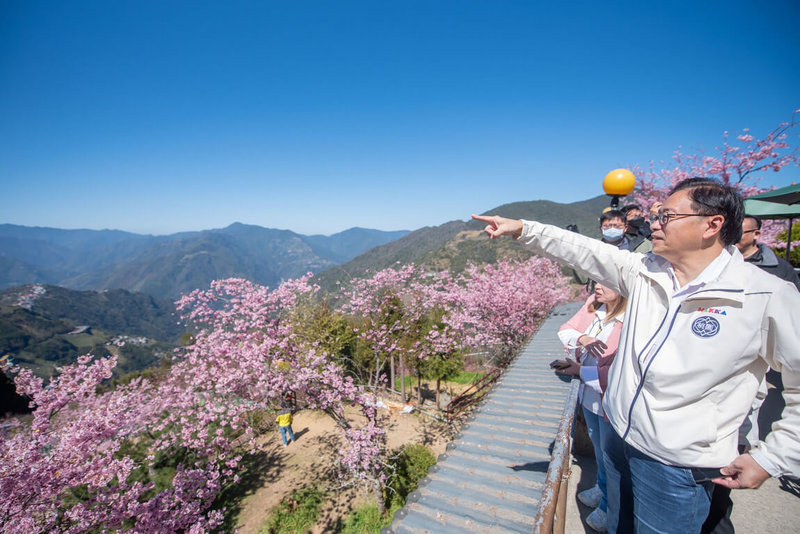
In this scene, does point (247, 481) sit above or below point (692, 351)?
below

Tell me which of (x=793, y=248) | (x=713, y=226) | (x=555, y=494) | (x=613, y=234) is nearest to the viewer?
(x=713, y=226)

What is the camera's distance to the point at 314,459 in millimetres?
12086

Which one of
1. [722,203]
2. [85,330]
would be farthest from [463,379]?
[85,330]

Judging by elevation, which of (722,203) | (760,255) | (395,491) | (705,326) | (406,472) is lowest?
(406,472)

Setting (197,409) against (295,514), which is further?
(295,514)

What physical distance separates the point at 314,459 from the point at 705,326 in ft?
45.7

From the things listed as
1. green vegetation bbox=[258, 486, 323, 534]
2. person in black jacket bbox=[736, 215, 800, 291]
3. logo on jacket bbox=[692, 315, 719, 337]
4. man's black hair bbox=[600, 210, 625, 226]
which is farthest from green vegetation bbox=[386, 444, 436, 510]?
logo on jacket bbox=[692, 315, 719, 337]

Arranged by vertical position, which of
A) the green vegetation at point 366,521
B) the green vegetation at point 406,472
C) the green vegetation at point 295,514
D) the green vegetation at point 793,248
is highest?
the green vegetation at point 793,248

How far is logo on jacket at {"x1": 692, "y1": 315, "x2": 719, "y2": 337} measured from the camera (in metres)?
1.37

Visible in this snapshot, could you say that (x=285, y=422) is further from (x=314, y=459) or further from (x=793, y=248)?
(x=793, y=248)

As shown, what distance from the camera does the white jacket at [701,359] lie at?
1261mm

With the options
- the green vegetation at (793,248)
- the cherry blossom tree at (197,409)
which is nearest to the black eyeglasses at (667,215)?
the cherry blossom tree at (197,409)

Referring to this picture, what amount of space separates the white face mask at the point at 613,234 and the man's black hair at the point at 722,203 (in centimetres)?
219

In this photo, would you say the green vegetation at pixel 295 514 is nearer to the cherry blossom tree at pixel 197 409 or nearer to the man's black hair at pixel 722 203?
the cherry blossom tree at pixel 197 409
